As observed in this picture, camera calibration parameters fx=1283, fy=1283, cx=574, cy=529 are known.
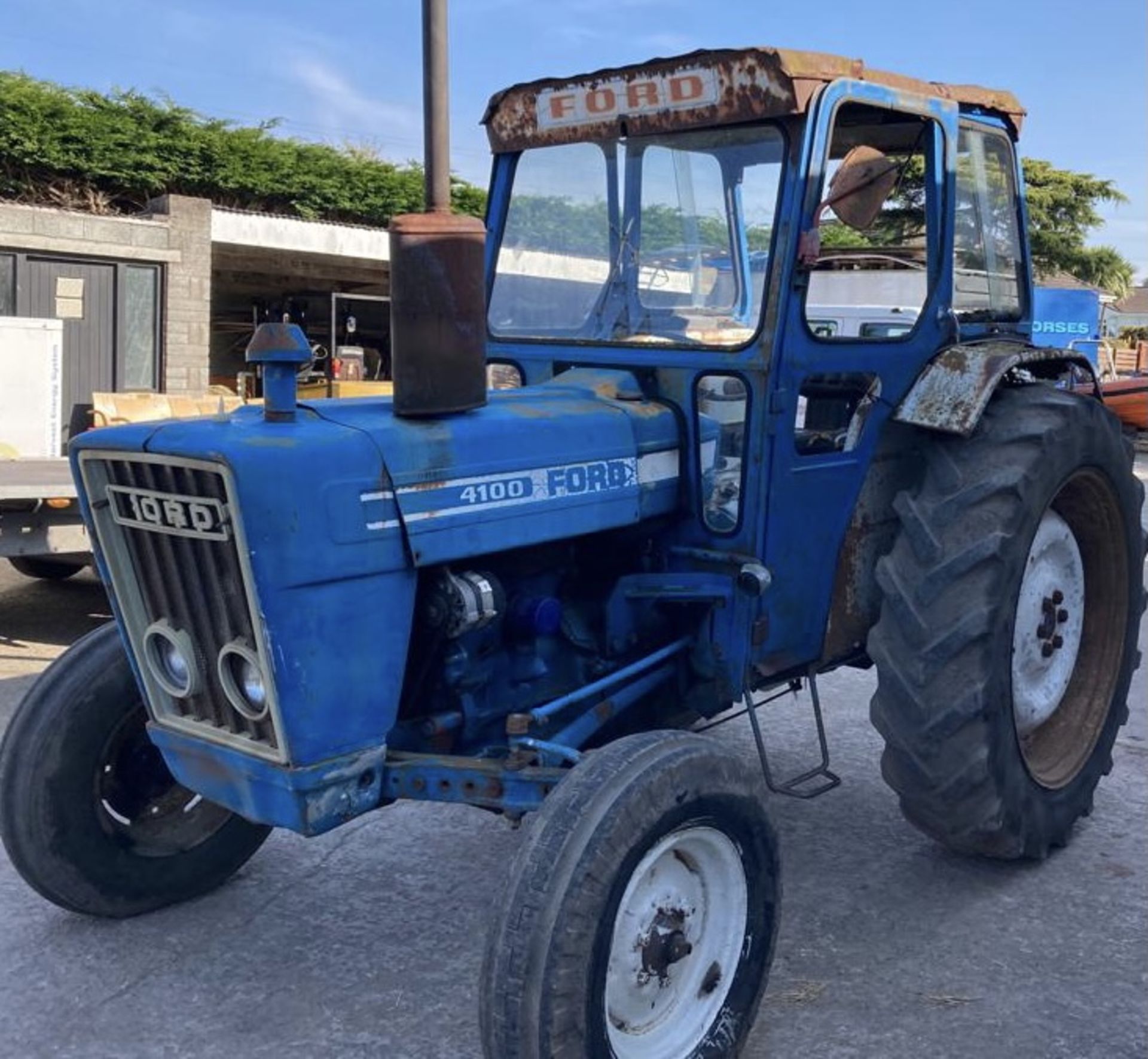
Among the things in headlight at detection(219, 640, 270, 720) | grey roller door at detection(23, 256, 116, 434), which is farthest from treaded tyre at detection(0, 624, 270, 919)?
grey roller door at detection(23, 256, 116, 434)

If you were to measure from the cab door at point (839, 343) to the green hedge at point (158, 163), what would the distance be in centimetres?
1060

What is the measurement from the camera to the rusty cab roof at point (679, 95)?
3242 mm

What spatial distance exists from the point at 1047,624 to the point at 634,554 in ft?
4.61

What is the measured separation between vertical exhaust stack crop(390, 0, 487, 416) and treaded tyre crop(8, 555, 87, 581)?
17.1 ft

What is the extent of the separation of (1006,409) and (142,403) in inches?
263

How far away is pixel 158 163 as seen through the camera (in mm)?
13195

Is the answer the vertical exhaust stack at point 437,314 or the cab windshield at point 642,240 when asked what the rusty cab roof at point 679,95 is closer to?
the cab windshield at point 642,240

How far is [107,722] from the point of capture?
3428mm

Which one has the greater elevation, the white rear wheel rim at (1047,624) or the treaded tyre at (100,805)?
the white rear wheel rim at (1047,624)

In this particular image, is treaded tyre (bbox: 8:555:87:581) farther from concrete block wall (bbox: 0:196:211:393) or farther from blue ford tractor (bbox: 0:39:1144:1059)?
concrete block wall (bbox: 0:196:211:393)

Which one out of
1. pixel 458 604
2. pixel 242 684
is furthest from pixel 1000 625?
pixel 242 684

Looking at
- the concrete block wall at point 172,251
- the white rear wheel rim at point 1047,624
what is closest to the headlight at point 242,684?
the white rear wheel rim at point 1047,624

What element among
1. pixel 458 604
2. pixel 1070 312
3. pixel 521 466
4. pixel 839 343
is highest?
pixel 1070 312

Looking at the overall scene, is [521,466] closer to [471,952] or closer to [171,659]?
[171,659]
